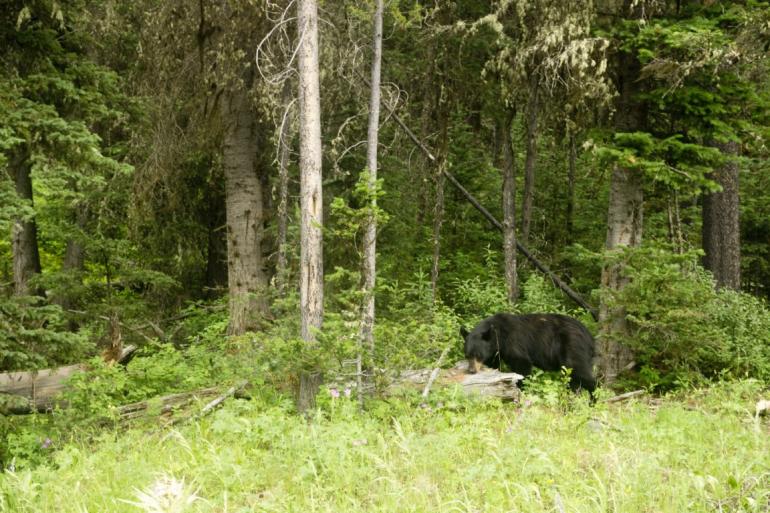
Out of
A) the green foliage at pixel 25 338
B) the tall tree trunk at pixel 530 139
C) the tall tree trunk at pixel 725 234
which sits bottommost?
the green foliage at pixel 25 338

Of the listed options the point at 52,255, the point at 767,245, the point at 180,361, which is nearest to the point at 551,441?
the point at 180,361

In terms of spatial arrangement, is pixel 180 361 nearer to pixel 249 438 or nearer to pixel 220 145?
pixel 220 145

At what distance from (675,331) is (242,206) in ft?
24.2

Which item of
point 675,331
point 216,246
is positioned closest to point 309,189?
point 675,331

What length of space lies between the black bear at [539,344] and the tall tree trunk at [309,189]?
7.90ft

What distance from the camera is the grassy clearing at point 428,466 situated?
419 cm

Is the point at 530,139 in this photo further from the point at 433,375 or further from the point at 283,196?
the point at 433,375

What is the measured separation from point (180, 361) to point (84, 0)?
5.86 meters

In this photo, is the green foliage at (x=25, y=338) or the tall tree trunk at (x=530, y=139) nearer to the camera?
the green foliage at (x=25, y=338)

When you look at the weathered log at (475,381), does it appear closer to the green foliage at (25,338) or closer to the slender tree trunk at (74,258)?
the green foliage at (25,338)

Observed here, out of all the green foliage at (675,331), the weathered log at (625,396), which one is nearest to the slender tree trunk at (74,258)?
the weathered log at (625,396)

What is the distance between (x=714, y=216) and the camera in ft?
41.6

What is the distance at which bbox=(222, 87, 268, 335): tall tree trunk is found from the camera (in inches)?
451

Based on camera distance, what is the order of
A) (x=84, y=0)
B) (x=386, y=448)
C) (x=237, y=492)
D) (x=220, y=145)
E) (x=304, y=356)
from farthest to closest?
1. (x=220, y=145)
2. (x=84, y=0)
3. (x=304, y=356)
4. (x=386, y=448)
5. (x=237, y=492)
